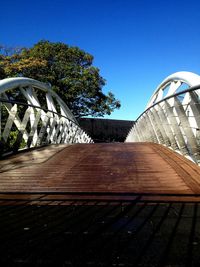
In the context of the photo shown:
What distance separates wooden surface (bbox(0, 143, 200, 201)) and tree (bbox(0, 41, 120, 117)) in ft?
57.8

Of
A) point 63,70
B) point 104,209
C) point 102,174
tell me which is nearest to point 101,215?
point 104,209

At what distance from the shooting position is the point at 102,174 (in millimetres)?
5133

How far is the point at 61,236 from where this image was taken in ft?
8.04

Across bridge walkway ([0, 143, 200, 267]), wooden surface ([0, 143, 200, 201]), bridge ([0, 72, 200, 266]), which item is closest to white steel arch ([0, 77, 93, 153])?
wooden surface ([0, 143, 200, 201])

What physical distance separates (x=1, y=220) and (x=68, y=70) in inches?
908

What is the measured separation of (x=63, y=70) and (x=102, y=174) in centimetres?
2116

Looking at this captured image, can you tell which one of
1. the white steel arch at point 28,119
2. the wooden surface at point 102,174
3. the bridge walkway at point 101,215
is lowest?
the bridge walkway at point 101,215

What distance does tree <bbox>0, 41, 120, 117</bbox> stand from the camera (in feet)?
76.8

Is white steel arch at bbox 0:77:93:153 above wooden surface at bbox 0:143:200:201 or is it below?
above

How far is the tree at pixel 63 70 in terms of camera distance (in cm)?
2340

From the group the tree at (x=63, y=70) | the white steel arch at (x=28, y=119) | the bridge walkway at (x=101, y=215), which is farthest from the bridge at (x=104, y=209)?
the tree at (x=63, y=70)

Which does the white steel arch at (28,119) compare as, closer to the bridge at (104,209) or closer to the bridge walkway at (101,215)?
the bridge at (104,209)

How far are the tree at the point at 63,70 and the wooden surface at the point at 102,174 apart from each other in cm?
1761

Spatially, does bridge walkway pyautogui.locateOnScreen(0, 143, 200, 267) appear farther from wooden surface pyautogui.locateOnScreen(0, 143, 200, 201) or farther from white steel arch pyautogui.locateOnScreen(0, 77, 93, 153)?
white steel arch pyautogui.locateOnScreen(0, 77, 93, 153)
